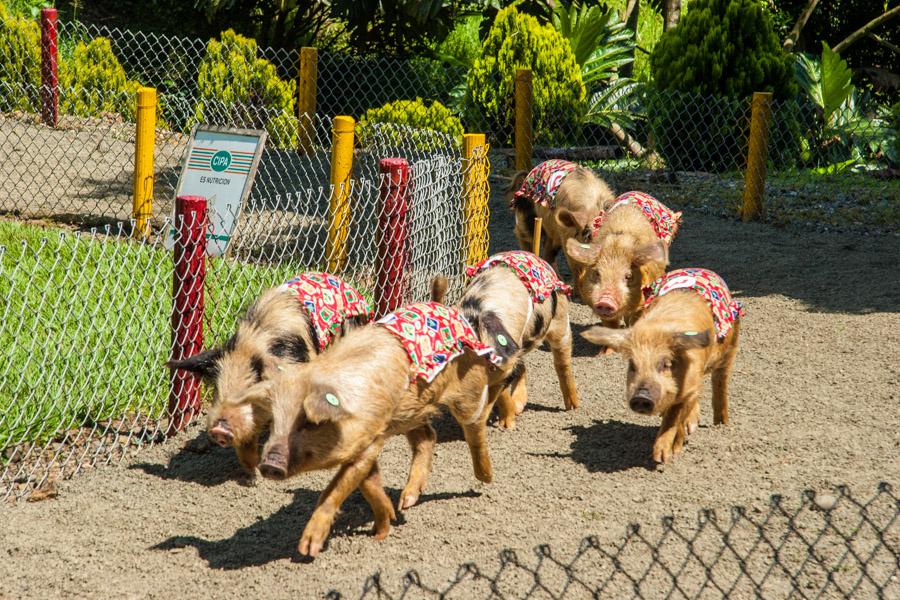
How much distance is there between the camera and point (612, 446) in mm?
5844

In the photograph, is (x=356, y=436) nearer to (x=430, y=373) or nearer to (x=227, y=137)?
(x=430, y=373)

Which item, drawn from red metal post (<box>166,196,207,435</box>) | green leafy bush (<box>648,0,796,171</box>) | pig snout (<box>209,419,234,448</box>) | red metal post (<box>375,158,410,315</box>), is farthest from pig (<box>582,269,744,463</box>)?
green leafy bush (<box>648,0,796,171</box>)

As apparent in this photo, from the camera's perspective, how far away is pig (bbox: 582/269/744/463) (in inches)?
208

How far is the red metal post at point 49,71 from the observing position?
11.5 meters

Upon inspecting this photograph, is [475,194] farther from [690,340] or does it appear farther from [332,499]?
[332,499]

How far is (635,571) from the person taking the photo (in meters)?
4.34

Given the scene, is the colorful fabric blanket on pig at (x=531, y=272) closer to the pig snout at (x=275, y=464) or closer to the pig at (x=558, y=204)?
the pig at (x=558, y=204)

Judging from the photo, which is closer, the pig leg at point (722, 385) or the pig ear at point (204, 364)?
the pig ear at point (204, 364)

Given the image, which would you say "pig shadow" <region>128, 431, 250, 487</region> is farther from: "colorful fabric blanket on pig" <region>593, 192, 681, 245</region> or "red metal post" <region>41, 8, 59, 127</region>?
"red metal post" <region>41, 8, 59, 127</region>

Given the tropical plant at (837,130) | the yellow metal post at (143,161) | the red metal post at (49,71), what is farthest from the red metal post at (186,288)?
the tropical plant at (837,130)

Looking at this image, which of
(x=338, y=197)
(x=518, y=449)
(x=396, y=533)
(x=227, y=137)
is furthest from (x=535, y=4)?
(x=396, y=533)

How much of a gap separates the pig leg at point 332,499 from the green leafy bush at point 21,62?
9345 millimetres

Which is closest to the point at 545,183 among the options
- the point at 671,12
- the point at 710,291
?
the point at 710,291

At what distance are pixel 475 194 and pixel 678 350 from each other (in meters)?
3.12
